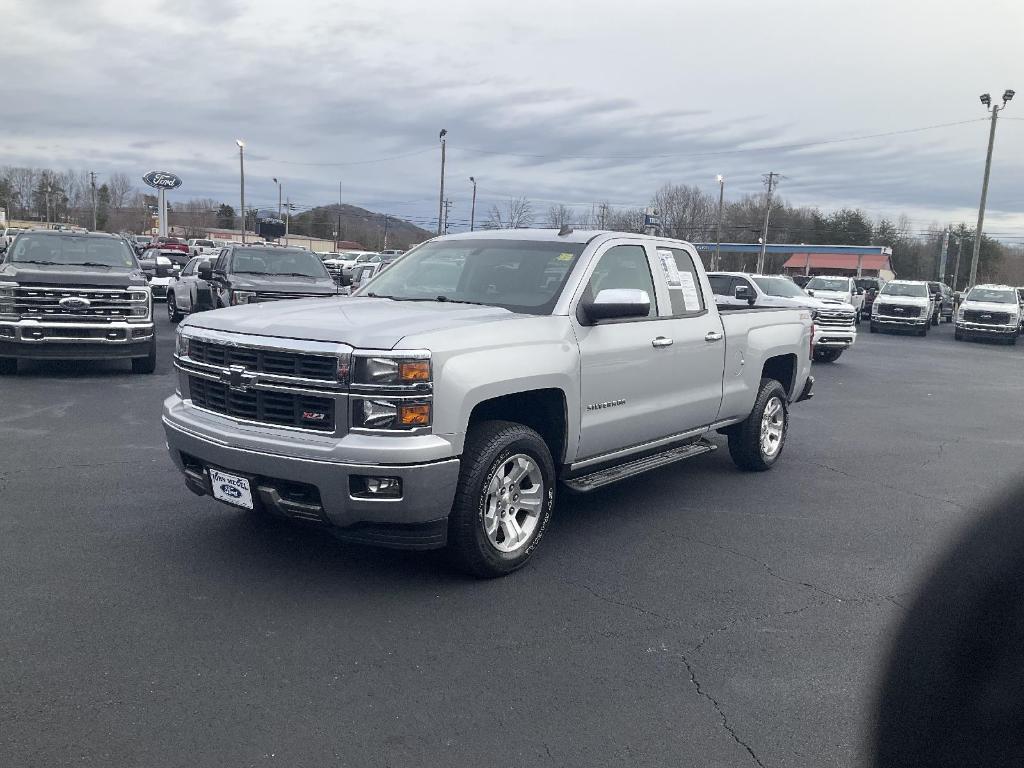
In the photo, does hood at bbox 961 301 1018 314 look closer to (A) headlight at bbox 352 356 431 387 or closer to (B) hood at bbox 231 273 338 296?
(B) hood at bbox 231 273 338 296

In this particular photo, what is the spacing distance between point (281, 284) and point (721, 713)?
477 inches

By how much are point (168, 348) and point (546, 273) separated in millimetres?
12291

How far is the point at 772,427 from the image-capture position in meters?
7.99

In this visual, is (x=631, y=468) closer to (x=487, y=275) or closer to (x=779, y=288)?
(x=487, y=275)

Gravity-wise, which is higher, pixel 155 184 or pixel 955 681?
pixel 155 184

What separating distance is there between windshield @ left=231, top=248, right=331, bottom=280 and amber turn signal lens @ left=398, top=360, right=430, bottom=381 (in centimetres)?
1148

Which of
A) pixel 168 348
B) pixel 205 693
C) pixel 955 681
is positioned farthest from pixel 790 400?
pixel 168 348

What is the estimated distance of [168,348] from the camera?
16094 mm

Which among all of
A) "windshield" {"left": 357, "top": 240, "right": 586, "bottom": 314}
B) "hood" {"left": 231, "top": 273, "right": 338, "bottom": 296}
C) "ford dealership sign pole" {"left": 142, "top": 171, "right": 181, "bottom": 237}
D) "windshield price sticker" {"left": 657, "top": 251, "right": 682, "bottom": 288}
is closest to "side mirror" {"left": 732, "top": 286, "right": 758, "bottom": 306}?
"hood" {"left": 231, "top": 273, "right": 338, "bottom": 296}

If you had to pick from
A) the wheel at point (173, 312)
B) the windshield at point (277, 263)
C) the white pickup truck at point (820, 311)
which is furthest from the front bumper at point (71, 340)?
the white pickup truck at point (820, 311)

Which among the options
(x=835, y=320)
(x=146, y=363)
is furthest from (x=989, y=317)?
(x=146, y=363)

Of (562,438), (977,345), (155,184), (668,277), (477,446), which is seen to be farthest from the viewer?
(155,184)

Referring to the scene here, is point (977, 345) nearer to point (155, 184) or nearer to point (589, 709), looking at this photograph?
point (589, 709)

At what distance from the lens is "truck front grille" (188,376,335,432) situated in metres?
4.46
